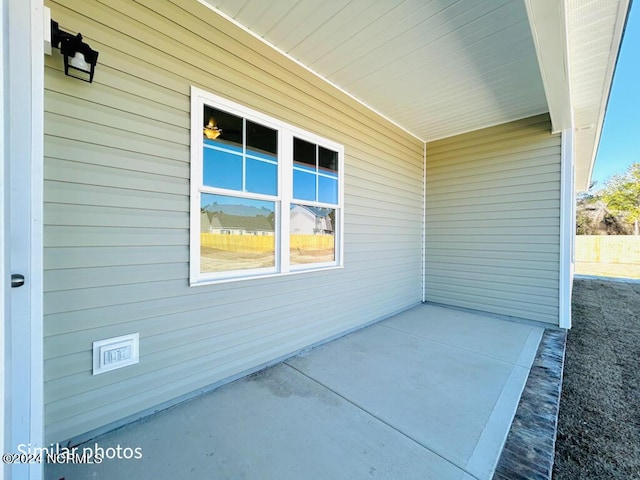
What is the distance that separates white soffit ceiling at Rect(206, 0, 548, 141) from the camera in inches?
86.6

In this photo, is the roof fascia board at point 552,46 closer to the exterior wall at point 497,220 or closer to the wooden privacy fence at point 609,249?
the exterior wall at point 497,220

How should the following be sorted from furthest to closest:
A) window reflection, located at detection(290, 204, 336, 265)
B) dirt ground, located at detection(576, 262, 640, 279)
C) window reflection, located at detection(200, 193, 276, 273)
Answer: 1. dirt ground, located at detection(576, 262, 640, 279)
2. window reflection, located at detection(290, 204, 336, 265)
3. window reflection, located at detection(200, 193, 276, 273)

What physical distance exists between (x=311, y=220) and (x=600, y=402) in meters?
2.98

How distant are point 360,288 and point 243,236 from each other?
193 centimetres

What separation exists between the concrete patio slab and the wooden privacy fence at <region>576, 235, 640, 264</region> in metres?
12.8

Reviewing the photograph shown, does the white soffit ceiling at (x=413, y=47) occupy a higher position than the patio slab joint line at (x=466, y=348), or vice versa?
the white soffit ceiling at (x=413, y=47)

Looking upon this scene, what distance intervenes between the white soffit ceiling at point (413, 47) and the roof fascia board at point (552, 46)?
266mm

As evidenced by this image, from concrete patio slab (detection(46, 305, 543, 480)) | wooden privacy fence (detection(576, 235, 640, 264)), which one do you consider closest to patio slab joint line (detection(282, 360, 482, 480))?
concrete patio slab (detection(46, 305, 543, 480))

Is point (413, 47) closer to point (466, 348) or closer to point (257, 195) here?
point (257, 195)

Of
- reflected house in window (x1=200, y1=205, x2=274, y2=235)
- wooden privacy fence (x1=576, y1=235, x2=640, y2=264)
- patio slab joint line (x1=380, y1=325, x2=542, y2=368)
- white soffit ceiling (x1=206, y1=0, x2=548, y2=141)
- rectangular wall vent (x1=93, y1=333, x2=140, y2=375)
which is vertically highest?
white soffit ceiling (x1=206, y1=0, x2=548, y2=141)

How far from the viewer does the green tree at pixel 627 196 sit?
49.9ft

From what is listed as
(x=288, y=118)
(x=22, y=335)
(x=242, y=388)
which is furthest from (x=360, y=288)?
(x=22, y=335)

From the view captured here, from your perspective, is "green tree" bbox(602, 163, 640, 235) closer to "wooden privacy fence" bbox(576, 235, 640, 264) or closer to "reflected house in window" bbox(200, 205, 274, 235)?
"wooden privacy fence" bbox(576, 235, 640, 264)

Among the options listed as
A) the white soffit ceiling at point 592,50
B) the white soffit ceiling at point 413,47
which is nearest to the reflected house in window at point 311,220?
the white soffit ceiling at point 413,47
